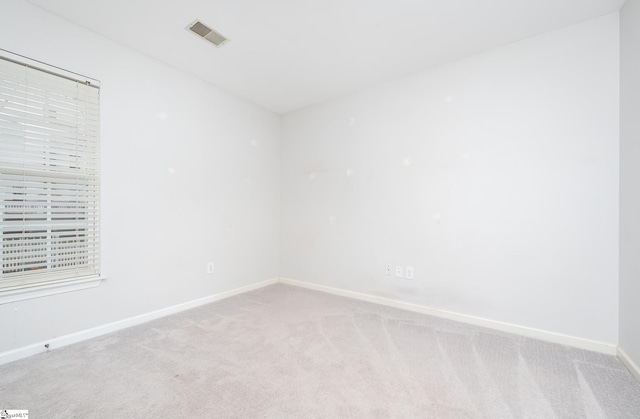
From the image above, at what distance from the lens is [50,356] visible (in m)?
1.89

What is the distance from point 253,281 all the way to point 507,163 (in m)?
3.04

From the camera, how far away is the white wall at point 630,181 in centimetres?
171

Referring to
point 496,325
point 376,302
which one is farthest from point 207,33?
point 496,325

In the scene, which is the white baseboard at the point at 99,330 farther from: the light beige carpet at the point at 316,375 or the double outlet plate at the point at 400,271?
the double outlet plate at the point at 400,271

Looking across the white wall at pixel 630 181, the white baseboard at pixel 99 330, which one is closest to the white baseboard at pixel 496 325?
the white wall at pixel 630 181

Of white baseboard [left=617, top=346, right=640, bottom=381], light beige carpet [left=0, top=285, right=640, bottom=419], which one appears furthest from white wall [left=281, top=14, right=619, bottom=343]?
light beige carpet [left=0, top=285, right=640, bottom=419]

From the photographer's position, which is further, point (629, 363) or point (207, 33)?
point (207, 33)

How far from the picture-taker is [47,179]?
6.50 ft

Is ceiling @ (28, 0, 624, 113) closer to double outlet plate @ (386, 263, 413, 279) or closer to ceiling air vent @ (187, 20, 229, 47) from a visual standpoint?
ceiling air vent @ (187, 20, 229, 47)

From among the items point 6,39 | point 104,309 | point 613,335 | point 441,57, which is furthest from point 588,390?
point 6,39

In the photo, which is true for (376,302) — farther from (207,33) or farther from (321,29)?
(207,33)

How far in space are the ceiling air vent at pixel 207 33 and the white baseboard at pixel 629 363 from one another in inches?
143

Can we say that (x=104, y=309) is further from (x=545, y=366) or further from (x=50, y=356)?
(x=545, y=366)

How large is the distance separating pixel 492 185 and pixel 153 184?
3.05 m
